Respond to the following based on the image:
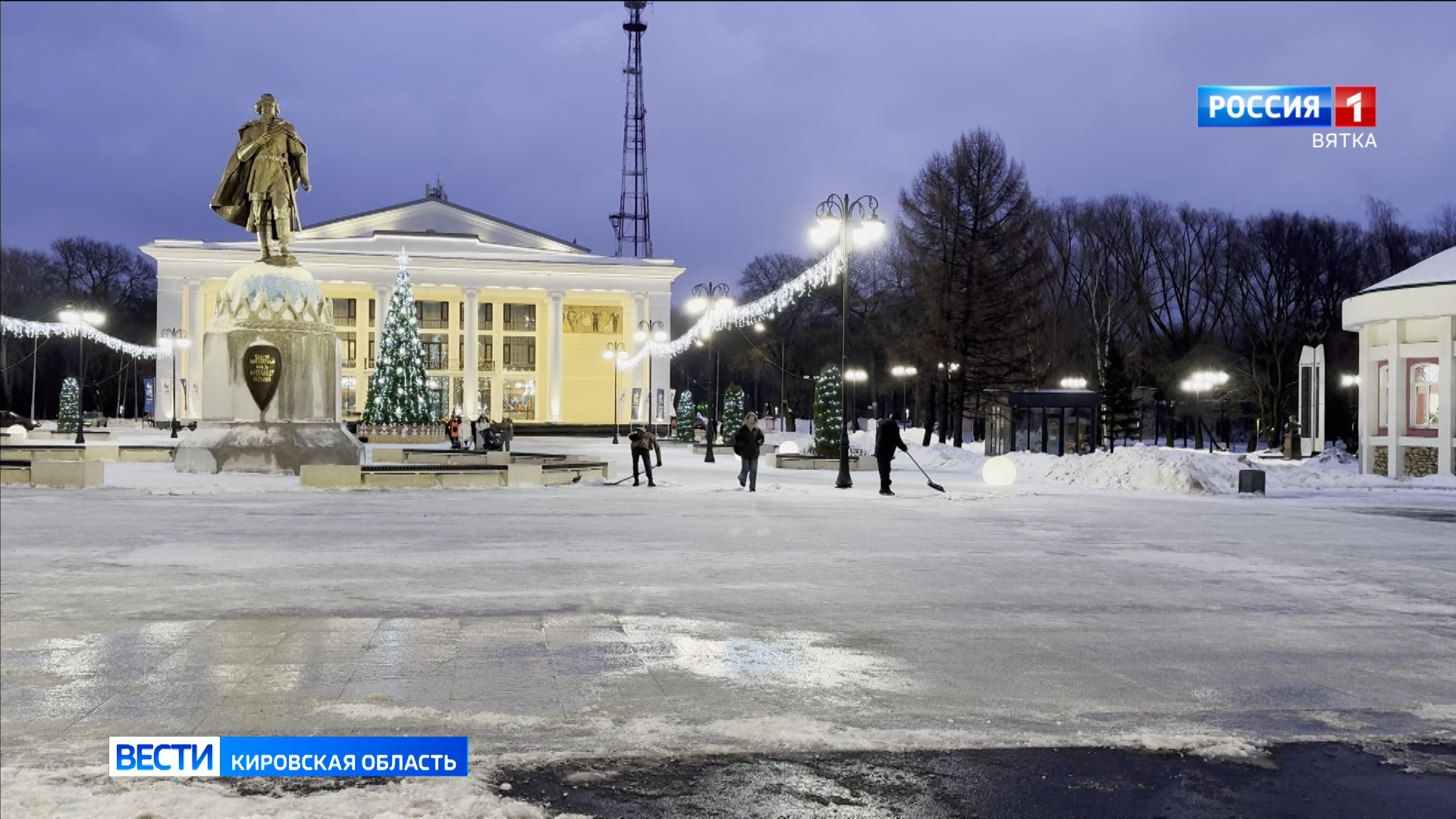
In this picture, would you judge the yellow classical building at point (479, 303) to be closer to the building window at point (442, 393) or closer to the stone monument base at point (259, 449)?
the building window at point (442, 393)

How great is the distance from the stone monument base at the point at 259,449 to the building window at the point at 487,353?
58.6 metres

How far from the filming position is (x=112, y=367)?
9212cm

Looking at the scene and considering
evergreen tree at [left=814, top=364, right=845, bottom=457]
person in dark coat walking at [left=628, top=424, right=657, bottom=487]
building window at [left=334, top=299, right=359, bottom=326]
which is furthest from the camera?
building window at [left=334, top=299, right=359, bottom=326]

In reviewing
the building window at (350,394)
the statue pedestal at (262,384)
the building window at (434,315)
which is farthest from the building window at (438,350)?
the statue pedestal at (262,384)

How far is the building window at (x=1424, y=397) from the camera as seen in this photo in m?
31.7

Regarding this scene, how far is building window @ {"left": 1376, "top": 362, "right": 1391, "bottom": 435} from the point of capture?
1307 inches

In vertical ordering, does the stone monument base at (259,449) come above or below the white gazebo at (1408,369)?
below

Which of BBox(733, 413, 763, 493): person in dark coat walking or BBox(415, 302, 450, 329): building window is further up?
BBox(415, 302, 450, 329): building window

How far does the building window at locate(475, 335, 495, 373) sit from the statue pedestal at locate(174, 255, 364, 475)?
58.6 meters

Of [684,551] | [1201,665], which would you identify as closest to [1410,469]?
[684,551]

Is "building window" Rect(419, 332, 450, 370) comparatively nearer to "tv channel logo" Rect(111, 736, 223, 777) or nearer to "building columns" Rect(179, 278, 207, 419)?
"building columns" Rect(179, 278, 207, 419)

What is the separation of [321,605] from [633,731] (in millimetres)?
4553

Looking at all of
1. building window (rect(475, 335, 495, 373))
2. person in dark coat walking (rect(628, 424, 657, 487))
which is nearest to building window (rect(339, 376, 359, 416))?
building window (rect(475, 335, 495, 373))

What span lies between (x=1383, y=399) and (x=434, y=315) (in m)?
65.8
